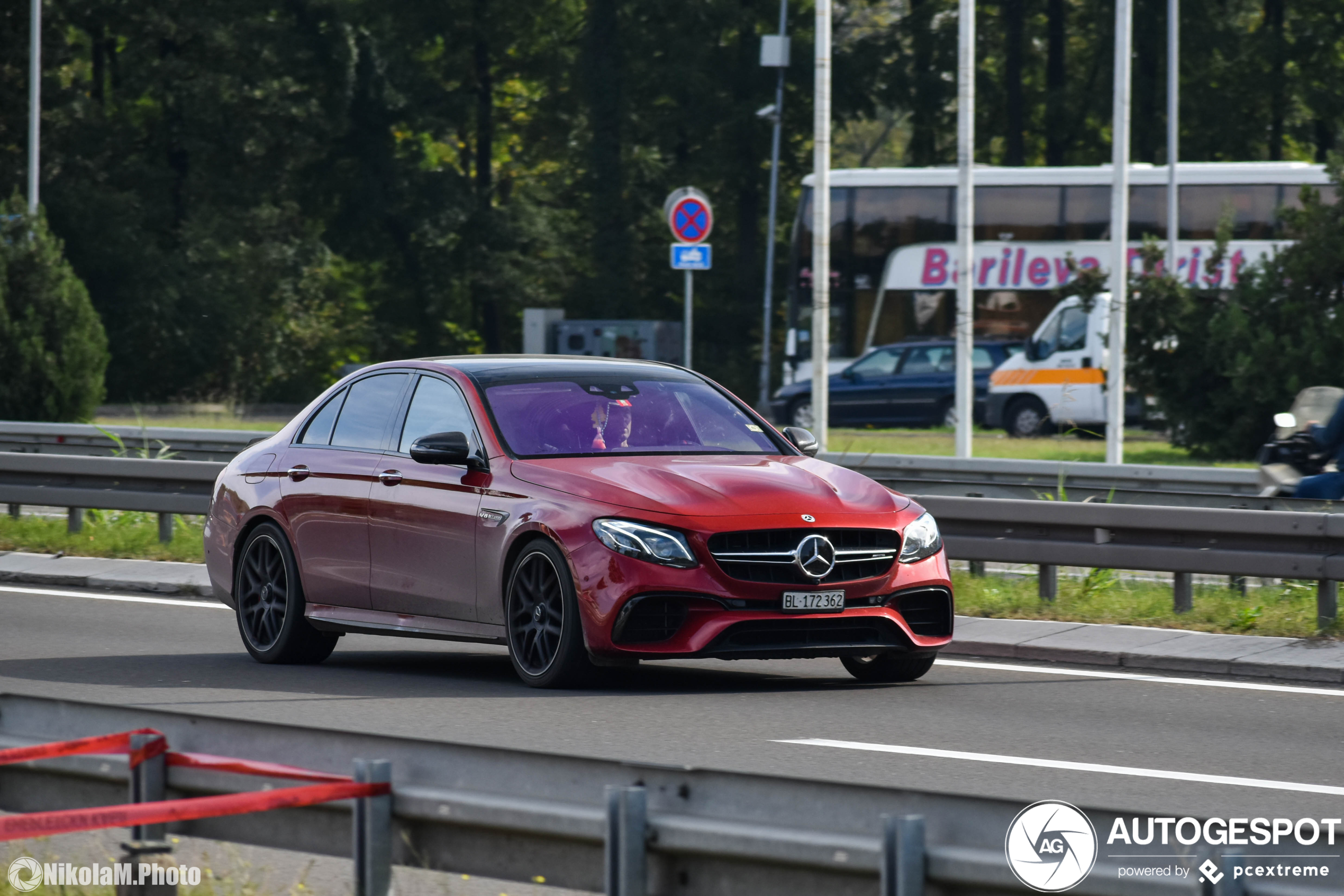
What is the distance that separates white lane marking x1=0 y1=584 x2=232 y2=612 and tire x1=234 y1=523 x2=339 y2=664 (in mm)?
2600

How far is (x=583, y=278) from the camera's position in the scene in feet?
186

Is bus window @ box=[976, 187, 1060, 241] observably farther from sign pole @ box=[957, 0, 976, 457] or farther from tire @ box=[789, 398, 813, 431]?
sign pole @ box=[957, 0, 976, 457]

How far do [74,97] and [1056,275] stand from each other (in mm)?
25307

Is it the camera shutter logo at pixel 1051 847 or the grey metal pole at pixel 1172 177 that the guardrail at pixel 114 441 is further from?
the grey metal pole at pixel 1172 177

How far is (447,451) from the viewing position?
9438mm

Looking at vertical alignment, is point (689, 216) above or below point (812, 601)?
above

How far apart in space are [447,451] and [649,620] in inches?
52.9

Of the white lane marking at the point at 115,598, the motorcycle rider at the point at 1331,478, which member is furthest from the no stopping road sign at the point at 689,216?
the motorcycle rider at the point at 1331,478

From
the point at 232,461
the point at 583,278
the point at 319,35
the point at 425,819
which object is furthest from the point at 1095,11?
the point at 425,819

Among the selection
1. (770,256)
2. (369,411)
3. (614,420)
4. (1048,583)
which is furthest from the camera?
(770,256)

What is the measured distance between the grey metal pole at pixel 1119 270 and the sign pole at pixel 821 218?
348 cm

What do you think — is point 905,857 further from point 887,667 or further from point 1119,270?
point 1119,270
